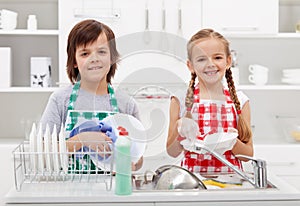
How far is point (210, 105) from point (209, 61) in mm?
237

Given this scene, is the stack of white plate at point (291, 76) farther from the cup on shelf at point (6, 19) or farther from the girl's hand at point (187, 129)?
the cup on shelf at point (6, 19)

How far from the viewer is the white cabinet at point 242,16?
119 inches

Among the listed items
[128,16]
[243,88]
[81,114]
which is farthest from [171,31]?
[81,114]

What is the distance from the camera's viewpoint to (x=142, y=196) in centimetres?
153

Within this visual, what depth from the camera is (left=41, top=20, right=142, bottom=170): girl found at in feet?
6.45

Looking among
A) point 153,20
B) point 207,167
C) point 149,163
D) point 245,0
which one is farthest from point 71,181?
point 245,0

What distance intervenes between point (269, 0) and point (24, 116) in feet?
5.29

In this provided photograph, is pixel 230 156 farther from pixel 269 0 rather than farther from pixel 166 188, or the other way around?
pixel 269 0

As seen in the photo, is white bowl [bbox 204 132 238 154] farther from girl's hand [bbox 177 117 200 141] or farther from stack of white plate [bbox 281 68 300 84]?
stack of white plate [bbox 281 68 300 84]

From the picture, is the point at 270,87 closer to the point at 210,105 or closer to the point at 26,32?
the point at 210,105

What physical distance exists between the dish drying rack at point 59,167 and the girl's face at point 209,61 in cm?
48

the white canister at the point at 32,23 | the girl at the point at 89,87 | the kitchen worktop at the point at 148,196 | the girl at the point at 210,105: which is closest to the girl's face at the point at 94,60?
the girl at the point at 89,87

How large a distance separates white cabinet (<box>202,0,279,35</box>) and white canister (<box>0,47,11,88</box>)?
1112 mm

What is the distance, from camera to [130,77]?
5.95 feet
